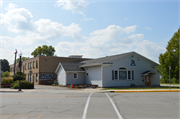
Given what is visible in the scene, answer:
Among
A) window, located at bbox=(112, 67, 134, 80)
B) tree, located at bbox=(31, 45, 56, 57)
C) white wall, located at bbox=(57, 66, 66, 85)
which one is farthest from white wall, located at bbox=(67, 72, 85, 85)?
tree, located at bbox=(31, 45, 56, 57)

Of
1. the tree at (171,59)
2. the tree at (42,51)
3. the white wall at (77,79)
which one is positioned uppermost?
the tree at (42,51)

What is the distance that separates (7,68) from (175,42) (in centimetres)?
10117

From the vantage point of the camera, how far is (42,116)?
819 cm

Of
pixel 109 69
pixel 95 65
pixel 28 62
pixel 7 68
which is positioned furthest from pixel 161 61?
pixel 7 68

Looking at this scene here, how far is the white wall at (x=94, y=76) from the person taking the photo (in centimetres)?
2918

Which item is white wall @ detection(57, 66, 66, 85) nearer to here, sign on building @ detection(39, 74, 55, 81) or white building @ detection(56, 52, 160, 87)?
white building @ detection(56, 52, 160, 87)

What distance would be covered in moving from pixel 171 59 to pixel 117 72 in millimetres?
8796

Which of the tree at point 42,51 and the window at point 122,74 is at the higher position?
the tree at point 42,51

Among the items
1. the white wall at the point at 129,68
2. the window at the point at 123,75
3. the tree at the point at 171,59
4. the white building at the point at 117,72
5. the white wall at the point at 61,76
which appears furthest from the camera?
the white wall at the point at 61,76

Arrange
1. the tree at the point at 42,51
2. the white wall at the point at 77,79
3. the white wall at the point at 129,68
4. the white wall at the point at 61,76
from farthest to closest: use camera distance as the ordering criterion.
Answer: the tree at the point at 42,51 < the white wall at the point at 61,76 < the white wall at the point at 77,79 < the white wall at the point at 129,68

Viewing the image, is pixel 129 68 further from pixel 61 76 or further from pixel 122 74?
pixel 61 76

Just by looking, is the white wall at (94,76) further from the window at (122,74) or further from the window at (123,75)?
the window at (123,75)

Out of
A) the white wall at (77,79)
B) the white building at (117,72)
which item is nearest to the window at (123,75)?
the white building at (117,72)

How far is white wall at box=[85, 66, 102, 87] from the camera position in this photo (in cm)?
2918
